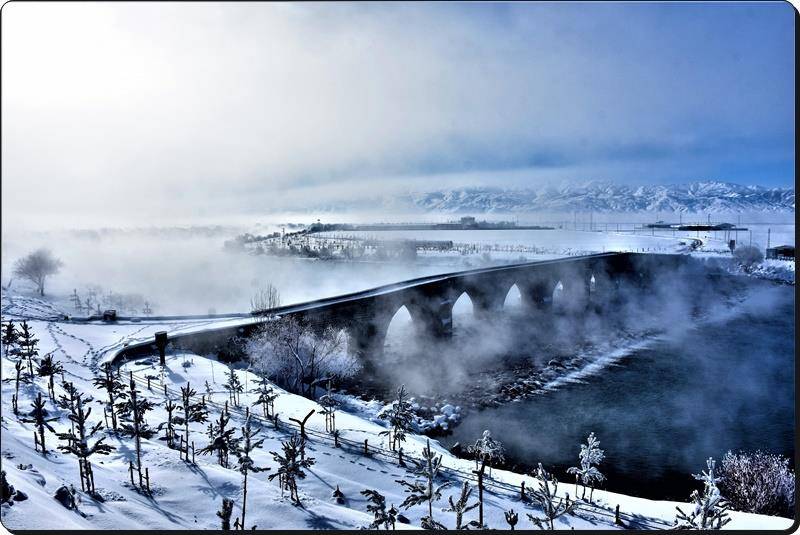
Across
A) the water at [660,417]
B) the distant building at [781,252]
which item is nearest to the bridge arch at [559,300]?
the water at [660,417]

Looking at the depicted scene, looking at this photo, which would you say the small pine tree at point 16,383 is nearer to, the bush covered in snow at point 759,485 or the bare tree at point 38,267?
the bush covered in snow at point 759,485

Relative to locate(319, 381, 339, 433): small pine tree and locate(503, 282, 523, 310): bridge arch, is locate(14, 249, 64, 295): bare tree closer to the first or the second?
locate(319, 381, 339, 433): small pine tree

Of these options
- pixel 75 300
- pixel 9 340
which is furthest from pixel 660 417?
pixel 75 300

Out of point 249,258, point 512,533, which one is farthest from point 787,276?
point 249,258

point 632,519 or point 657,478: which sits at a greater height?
point 632,519

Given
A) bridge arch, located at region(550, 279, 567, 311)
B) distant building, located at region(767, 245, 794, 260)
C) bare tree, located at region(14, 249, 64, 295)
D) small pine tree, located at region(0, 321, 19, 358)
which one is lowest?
bridge arch, located at region(550, 279, 567, 311)

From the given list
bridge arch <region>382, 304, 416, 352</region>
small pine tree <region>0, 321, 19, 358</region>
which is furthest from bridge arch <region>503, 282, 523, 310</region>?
small pine tree <region>0, 321, 19, 358</region>

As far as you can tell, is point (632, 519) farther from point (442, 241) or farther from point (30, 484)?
point (442, 241)
